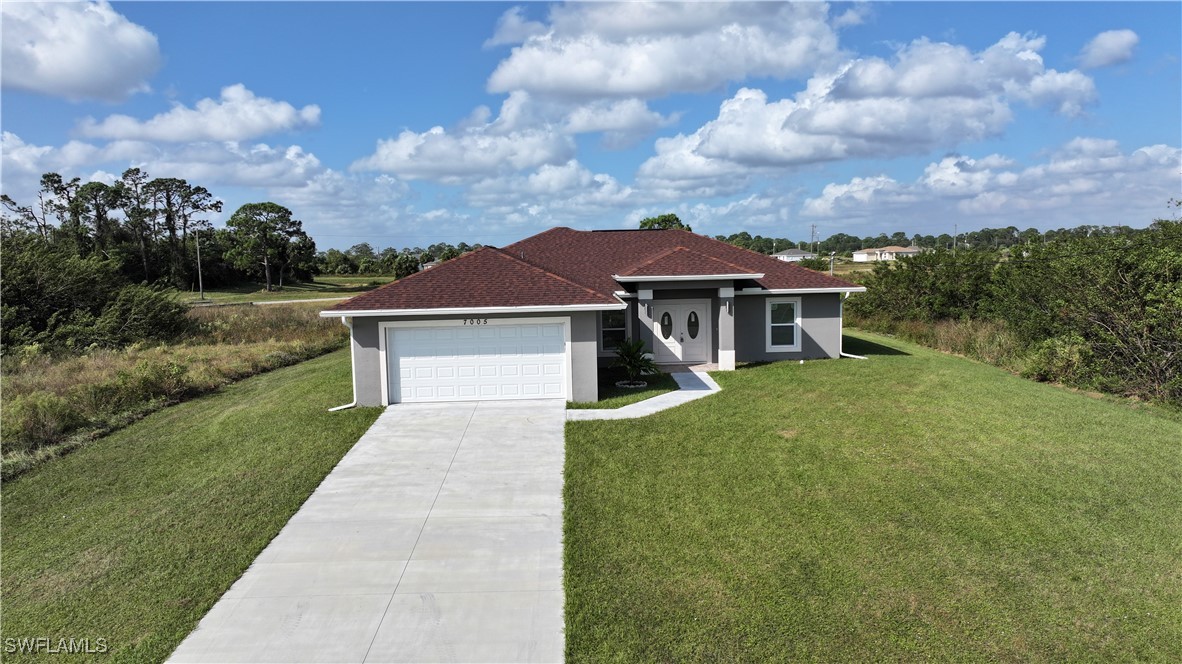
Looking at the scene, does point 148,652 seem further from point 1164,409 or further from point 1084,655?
point 1164,409

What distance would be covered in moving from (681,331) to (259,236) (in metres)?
66.6

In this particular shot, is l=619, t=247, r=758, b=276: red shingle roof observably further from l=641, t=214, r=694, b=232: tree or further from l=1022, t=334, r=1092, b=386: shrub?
l=641, t=214, r=694, b=232: tree

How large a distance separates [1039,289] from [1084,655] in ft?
50.9

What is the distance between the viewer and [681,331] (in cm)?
1923

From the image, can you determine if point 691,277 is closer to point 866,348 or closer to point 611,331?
point 611,331

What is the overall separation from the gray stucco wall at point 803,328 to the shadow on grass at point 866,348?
2.15 metres

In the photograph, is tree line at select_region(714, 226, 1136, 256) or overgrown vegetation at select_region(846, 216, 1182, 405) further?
tree line at select_region(714, 226, 1136, 256)

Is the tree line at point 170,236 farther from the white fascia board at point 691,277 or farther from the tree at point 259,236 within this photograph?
the white fascia board at point 691,277

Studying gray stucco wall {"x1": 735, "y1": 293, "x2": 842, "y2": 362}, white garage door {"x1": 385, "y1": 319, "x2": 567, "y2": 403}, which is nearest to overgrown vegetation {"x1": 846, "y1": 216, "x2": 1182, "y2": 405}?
gray stucco wall {"x1": 735, "y1": 293, "x2": 842, "y2": 362}

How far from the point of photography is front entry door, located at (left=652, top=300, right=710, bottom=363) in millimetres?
19125

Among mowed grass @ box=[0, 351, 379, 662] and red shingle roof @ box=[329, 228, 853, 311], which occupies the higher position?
red shingle roof @ box=[329, 228, 853, 311]

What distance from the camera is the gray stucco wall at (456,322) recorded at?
14523mm

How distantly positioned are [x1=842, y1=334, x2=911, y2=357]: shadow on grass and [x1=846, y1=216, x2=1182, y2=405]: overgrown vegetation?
7.24ft

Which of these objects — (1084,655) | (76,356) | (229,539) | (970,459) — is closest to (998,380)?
(970,459)
